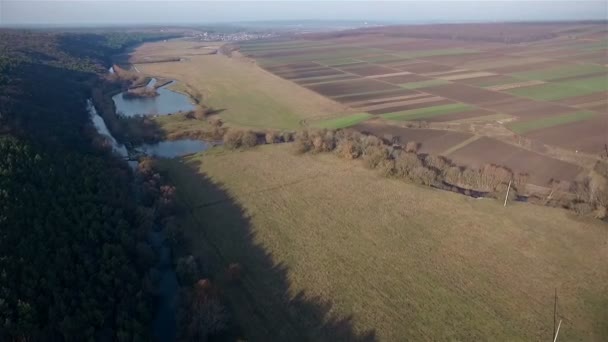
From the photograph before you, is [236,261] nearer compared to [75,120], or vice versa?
[236,261]

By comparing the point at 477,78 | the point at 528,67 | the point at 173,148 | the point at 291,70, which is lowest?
the point at 173,148

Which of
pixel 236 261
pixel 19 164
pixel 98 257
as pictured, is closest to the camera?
pixel 98 257

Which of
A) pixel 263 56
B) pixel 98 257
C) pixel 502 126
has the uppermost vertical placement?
pixel 263 56

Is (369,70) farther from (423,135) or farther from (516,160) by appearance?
(516,160)

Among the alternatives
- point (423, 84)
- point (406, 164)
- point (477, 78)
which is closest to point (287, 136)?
point (406, 164)

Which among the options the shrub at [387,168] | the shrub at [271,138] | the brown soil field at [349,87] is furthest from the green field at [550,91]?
the shrub at [271,138]

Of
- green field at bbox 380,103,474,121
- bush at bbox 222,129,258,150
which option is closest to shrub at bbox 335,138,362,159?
bush at bbox 222,129,258,150

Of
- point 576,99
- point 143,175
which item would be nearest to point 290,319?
point 143,175

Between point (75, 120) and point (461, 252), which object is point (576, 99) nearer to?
point (461, 252)
